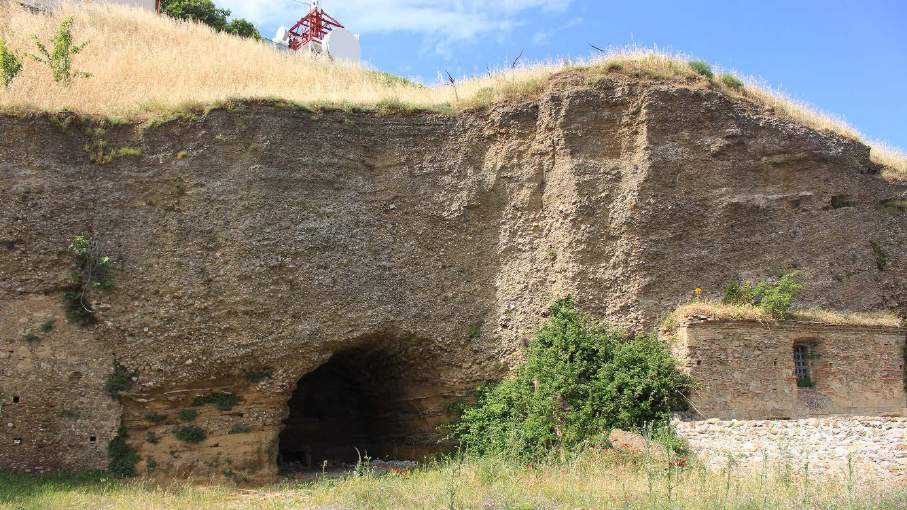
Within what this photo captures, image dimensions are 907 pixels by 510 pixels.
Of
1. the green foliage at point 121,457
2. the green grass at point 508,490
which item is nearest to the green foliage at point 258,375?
the green grass at point 508,490

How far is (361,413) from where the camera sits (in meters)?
21.0

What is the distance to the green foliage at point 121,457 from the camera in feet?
47.9

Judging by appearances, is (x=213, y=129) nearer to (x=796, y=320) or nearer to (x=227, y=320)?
(x=227, y=320)

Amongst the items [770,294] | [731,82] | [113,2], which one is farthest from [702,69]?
[113,2]

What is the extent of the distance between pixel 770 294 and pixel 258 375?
1044 centimetres

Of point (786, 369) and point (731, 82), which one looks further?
point (731, 82)

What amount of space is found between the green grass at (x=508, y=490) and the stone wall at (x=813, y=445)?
0.25m

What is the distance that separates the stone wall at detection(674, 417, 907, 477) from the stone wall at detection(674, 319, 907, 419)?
160 cm

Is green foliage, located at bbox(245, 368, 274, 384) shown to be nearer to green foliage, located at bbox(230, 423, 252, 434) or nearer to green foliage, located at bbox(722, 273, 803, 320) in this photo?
green foliage, located at bbox(230, 423, 252, 434)

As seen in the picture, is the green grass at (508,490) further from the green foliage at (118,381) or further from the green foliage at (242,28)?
the green foliage at (242,28)

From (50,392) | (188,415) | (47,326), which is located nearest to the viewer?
(50,392)

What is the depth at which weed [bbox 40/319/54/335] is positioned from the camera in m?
14.9

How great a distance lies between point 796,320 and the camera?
15945 millimetres

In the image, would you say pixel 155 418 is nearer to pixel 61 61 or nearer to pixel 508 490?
pixel 508 490
